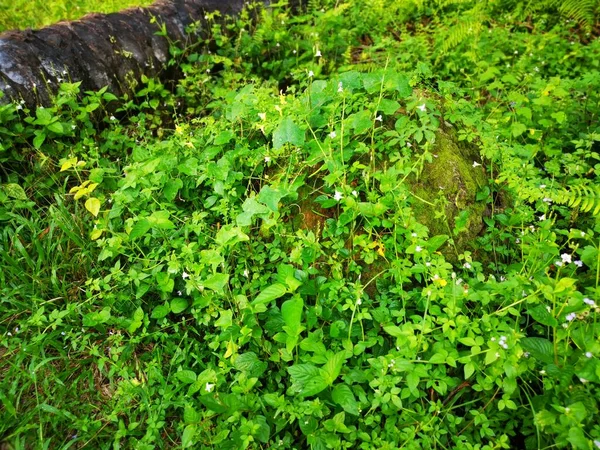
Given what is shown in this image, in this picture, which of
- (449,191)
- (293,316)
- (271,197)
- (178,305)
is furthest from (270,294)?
(449,191)

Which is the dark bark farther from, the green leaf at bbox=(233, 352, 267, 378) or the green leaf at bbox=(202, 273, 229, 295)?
the green leaf at bbox=(233, 352, 267, 378)

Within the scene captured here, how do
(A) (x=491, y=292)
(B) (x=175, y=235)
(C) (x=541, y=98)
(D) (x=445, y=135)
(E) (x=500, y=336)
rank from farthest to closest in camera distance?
(C) (x=541, y=98) < (D) (x=445, y=135) < (B) (x=175, y=235) < (A) (x=491, y=292) < (E) (x=500, y=336)

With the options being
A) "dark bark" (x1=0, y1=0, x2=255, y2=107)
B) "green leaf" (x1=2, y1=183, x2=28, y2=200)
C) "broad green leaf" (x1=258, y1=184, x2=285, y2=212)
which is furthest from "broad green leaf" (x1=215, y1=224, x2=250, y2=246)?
"dark bark" (x1=0, y1=0, x2=255, y2=107)

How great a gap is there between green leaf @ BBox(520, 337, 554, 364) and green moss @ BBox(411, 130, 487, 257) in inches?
28.2

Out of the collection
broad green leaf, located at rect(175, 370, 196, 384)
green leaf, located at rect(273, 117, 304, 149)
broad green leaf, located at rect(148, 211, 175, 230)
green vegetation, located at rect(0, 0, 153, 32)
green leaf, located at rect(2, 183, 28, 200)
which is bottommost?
broad green leaf, located at rect(175, 370, 196, 384)

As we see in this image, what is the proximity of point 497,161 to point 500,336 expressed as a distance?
4.85 ft

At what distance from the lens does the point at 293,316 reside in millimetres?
2104

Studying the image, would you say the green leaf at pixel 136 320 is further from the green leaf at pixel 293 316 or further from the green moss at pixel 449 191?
the green moss at pixel 449 191

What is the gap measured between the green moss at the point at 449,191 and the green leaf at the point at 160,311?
5.72ft

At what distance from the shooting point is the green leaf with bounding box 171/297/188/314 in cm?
252

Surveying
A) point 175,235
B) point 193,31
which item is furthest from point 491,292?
point 193,31

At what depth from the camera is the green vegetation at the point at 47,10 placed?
4.80 metres

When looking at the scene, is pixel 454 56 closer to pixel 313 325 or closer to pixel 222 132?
pixel 222 132

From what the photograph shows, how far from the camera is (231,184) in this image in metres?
2.79
